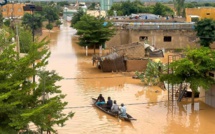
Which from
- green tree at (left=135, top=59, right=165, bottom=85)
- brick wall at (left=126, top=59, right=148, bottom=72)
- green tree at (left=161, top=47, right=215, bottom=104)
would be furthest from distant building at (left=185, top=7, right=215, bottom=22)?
green tree at (left=161, top=47, right=215, bottom=104)

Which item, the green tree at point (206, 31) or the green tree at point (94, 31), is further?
the green tree at point (94, 31)

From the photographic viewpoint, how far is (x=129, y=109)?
19.7m

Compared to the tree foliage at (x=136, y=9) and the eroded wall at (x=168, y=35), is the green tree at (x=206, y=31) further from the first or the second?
the tree foliage at (x=136, y=9)

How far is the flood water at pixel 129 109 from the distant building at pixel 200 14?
49.0 feet

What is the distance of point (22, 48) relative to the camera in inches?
1288

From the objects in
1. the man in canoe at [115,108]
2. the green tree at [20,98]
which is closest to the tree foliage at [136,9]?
the man in canoe at [115,108]

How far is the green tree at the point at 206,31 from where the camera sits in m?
36.2

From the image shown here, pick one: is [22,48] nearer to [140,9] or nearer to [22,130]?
[22,130]

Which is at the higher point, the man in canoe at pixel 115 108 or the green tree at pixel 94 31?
the green tree at pixel 94 31

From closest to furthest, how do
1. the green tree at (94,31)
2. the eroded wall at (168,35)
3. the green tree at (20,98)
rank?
the green tree at (20,98) → the green tree at (94,31) → the eroded wall at (168,35)

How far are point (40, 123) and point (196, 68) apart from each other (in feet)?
31.6

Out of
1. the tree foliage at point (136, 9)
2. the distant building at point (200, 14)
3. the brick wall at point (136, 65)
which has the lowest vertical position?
the brick wall at point (136, 65)

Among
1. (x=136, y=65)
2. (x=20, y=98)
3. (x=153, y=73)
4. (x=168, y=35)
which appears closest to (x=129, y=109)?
(x=153, y=73)

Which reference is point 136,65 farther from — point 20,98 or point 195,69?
point 20,98
